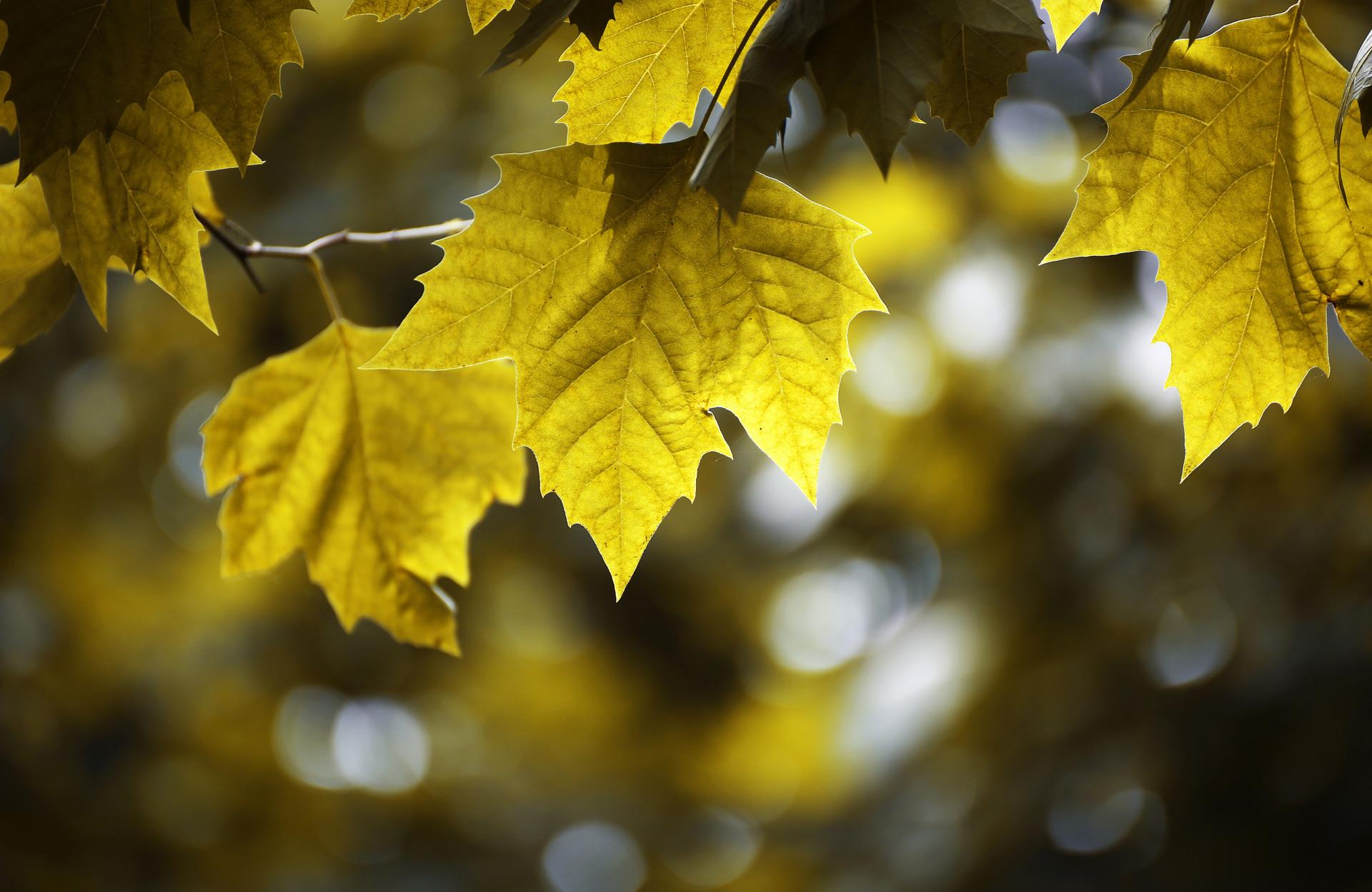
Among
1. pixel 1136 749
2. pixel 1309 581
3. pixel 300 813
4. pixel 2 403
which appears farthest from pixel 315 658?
pixel 1309 581

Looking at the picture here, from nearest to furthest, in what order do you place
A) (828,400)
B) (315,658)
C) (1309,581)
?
(828,400) → (1309,581) → (315,658)

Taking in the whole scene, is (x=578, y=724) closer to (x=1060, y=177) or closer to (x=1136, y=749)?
(x=1136, y=749)

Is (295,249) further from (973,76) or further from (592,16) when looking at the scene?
(973,76)

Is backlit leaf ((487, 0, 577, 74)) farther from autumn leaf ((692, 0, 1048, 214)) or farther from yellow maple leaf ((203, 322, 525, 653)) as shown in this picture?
yellow maple leaf ((203, 322, 525, 653))

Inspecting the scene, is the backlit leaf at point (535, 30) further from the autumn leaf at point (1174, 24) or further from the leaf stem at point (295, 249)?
the autumn leaf at point (1174, 24)

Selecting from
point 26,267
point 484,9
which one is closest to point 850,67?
point 484,9
